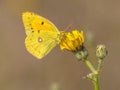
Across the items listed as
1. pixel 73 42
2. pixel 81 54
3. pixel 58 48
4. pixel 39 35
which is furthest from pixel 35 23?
pixel 58 48

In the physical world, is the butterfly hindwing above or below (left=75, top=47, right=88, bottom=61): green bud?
above

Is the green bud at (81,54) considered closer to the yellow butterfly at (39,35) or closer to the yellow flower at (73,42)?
the yellow flower at (73,42)

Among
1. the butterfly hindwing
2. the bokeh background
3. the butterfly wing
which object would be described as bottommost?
the bokeh background

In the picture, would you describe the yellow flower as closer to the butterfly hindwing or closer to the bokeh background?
the butterfly hindwing

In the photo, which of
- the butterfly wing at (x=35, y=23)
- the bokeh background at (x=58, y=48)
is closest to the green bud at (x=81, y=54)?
the butterfly wing at (x=35, y=23)

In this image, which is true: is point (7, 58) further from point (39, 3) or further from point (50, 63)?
point (39, 3)

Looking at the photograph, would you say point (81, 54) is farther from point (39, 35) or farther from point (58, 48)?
point (58, 48)

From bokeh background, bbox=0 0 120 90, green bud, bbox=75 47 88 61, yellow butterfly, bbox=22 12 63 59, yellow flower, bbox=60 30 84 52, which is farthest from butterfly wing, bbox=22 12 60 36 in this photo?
bokeh background, bbox=0 0 120 90
